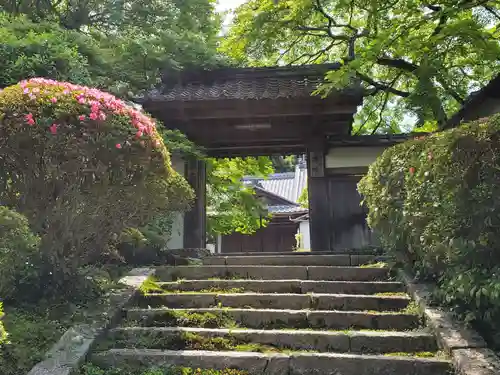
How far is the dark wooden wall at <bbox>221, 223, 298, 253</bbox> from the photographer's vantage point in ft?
75.1

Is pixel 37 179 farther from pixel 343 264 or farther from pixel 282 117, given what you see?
pixel 282 117

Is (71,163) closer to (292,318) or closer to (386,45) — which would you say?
(292,318)

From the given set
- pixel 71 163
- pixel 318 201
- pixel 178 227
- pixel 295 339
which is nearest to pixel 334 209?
pixel 318 201

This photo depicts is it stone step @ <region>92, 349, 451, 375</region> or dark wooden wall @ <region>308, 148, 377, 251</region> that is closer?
stone step @ <region>92, 349, 451, 375</region>

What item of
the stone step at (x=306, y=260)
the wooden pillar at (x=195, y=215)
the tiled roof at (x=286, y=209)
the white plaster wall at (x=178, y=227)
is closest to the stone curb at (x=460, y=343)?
the stone step at (x=306, y=260)

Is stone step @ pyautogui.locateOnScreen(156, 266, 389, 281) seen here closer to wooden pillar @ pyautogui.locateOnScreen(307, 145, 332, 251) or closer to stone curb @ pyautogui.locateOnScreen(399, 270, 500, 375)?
stone curb @ pyautogui.locateOnScreen(399, 270, 500, 375)

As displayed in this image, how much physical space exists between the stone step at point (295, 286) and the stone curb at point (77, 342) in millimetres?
876

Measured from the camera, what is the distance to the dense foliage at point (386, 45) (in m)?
7.77

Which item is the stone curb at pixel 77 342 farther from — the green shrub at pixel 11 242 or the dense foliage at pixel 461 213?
the dense foliage at pixel 461 213

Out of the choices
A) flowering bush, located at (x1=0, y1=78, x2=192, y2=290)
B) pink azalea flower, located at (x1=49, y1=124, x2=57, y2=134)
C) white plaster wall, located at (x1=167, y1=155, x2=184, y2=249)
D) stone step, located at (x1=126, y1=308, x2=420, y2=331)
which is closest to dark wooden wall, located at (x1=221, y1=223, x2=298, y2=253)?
white plaster wall, located at (x1=167, y1=155, x2=184, y2=249)

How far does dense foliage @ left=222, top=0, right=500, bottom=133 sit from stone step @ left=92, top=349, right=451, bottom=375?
4.54 meters

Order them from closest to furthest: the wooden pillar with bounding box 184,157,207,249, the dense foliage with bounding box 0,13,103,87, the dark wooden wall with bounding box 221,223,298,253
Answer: the dense foliage with bounding box 0,13,103,87
the wooden pillar with bounding box 184,157,207,249
the dark wooden wall with bounding box 221,223,298,253

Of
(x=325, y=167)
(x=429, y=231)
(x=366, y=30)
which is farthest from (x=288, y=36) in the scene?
(x=429, y=231)

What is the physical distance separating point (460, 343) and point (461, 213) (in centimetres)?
113
